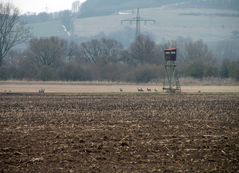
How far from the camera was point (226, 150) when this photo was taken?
599 inches

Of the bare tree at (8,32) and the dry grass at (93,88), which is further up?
the bare tree at (8,32)

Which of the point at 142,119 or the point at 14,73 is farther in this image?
the point at 14,73

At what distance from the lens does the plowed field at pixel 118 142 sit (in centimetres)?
1326

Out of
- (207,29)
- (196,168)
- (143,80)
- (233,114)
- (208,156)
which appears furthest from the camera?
(207,29)

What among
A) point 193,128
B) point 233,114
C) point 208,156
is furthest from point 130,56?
point 208,156

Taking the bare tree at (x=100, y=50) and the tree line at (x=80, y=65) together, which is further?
the bare tree at (x=100, y=50)

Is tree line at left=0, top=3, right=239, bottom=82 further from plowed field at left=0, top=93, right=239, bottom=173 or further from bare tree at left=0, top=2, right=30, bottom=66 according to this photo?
plowed field at left=0, top=93, right=239, bottom=173

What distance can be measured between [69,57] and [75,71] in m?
24.9

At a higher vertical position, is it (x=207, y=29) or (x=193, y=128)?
(x=207, y=29)

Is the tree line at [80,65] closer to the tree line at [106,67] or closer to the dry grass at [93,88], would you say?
the tree line at [106,67]

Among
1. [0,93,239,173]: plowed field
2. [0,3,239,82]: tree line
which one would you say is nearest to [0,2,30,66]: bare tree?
[0,3,239,82]: tree line

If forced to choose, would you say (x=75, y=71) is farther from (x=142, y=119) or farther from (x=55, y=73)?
(x=142, y=119)

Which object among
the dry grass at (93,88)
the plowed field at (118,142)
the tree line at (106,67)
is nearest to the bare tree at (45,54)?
the tree line at (106,67)

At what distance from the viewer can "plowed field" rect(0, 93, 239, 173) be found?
522 inches
